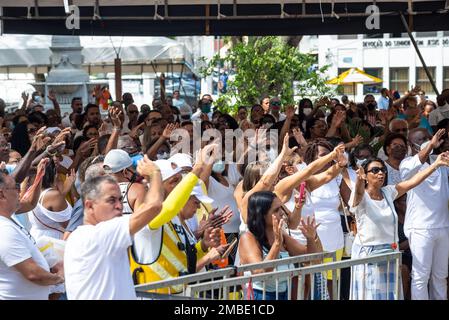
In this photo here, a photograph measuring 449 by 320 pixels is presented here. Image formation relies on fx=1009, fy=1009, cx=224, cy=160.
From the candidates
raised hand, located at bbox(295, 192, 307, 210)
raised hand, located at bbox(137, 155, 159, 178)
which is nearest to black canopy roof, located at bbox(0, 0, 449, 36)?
raised hand, located at bbox(295, 192, 307, 210)

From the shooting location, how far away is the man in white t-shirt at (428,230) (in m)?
9.55

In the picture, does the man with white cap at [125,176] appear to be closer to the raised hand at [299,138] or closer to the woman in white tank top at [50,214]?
the woman in white tank top at [50,214]

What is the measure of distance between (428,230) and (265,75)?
48.9 ft

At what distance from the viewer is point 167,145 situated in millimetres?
9898

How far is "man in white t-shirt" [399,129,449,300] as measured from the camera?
9547 millimetres

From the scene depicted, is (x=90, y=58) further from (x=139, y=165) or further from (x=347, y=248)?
(x=139, y=165)

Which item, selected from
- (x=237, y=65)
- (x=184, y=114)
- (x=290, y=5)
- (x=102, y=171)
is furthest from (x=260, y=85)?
(x=102, y=171)

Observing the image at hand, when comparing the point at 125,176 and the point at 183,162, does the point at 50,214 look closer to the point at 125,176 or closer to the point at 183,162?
the point at 125,176

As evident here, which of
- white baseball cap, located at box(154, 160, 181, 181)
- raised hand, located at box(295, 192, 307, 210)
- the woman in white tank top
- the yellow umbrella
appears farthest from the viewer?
the yellow umbrella

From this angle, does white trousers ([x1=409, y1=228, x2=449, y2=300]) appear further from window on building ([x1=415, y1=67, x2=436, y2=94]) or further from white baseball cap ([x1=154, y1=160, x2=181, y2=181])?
window on building ([x1=415, y1=67, x2=436, y2=94])

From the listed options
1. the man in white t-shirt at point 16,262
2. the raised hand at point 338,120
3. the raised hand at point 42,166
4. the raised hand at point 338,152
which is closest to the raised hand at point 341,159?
the raised hand at point 338,152

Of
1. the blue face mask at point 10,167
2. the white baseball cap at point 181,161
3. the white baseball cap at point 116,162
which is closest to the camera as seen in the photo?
the white baseball cap at point 181,161

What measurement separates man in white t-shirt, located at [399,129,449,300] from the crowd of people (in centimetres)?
1
